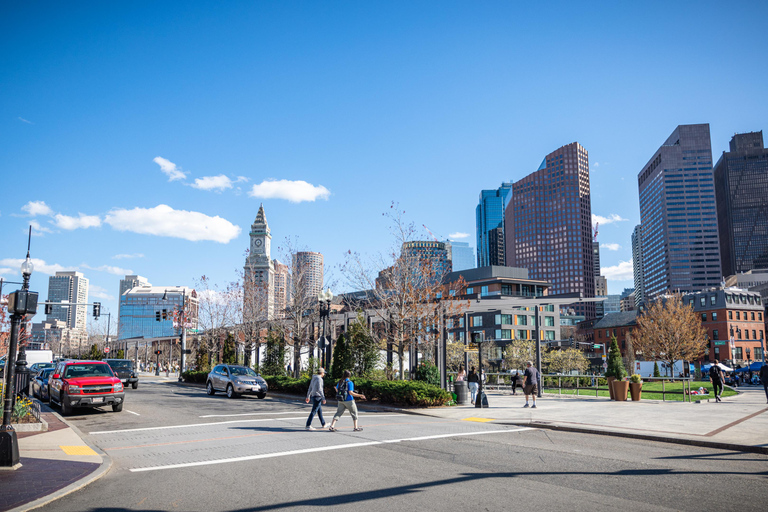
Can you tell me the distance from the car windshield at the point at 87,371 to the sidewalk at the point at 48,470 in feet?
23.4

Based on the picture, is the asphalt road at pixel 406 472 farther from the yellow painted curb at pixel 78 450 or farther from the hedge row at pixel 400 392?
the hedge row at pixel 400 392

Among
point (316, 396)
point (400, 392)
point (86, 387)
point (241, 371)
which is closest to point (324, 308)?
point (241, 371)

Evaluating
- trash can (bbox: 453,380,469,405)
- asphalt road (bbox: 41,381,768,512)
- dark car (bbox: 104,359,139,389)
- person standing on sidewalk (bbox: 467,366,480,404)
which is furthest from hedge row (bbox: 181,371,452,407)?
dark car (bbox: 104,359,139,389)

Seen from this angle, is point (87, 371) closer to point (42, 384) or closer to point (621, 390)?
point (42, 384)

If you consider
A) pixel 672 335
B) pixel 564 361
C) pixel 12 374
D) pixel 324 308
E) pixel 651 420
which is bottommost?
pixel 564 361

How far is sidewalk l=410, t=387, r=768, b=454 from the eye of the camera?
12594 millimetres

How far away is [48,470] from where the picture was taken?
29.7 ft

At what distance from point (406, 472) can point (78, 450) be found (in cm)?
707

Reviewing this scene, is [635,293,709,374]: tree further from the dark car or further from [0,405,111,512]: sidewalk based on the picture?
[0,405,111,512]: sidewalk

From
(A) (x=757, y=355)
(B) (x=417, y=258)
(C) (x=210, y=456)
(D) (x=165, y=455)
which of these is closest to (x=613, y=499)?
(C) (x=210, y=456)

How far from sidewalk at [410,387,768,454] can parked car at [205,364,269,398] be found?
9794 mm

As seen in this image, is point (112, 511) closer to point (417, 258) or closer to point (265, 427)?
point (265, 427)

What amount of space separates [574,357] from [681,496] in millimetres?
72788

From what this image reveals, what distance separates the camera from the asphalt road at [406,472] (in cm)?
711
